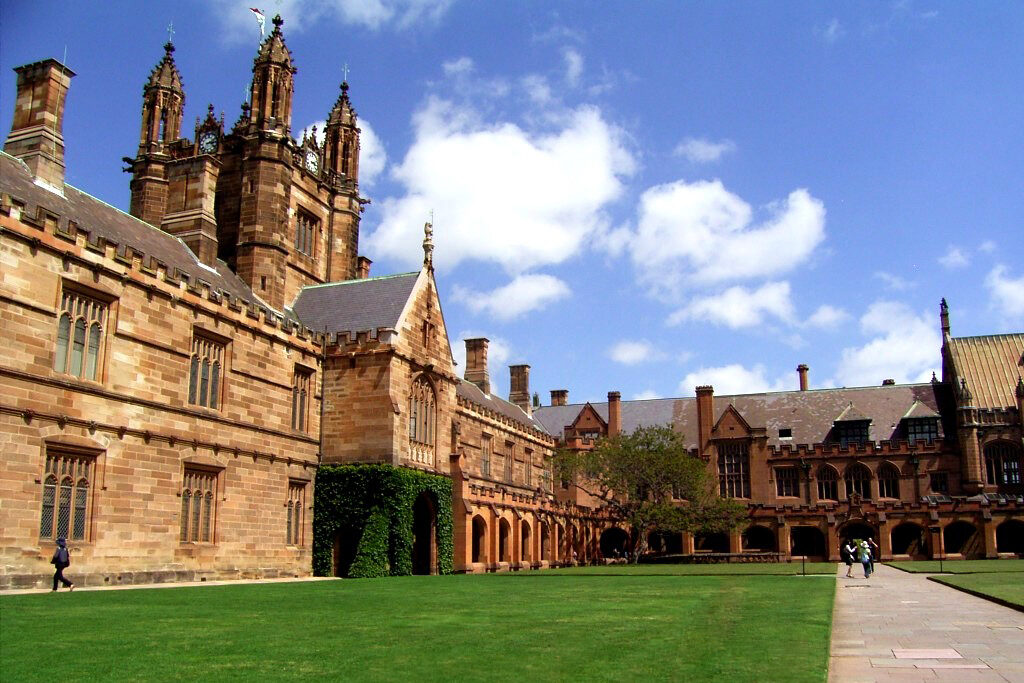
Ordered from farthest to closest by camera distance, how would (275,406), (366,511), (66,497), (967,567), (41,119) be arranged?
(967,567) < (366,511) < (275,406) < (41,119) < (66,497)

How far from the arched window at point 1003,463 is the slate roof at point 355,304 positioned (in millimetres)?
39695

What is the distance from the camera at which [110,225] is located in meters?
29.0

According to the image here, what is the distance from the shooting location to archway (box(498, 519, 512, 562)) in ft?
137

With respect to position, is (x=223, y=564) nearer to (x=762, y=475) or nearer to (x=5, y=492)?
(x=5, y=492)

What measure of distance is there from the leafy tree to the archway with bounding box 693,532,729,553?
9463mm

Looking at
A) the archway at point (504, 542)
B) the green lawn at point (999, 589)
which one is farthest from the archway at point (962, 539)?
the green lawn at point (999, 589)

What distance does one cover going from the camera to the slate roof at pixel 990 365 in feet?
191

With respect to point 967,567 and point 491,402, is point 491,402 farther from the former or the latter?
point 967,567

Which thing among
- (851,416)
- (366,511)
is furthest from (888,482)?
(366,511)

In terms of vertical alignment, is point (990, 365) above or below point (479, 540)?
above

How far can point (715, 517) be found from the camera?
51125mm

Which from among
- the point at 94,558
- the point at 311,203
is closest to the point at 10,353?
the point at 94,558

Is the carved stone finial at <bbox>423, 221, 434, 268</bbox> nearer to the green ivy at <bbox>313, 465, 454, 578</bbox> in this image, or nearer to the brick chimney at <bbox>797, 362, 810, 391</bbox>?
the green ivy at <bbox>313, 465, 454, 578</bbox>

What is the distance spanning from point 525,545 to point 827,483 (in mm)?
25538
